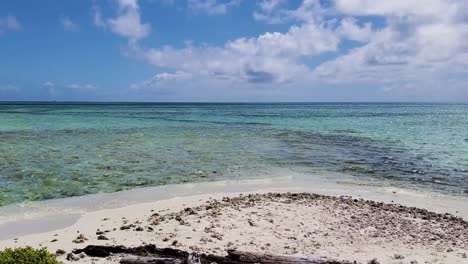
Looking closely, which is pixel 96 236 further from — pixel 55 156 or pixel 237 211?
pixel 55 156

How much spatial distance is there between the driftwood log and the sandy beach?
228 millimetres

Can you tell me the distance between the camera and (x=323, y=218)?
11.1m

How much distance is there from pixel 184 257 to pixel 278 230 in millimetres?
3256

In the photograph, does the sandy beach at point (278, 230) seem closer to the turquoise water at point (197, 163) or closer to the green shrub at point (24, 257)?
the green shrub at point (24, 257)

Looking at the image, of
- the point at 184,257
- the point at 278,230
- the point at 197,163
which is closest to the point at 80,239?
the point at 184,257

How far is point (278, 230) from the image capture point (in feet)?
33.1

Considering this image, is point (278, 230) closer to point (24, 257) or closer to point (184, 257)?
point (184, 257)

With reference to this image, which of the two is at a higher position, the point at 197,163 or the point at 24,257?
the point at 24,257

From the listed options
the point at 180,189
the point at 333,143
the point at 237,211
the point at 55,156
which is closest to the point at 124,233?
the point at 237,211

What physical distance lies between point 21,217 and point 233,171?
395 inches

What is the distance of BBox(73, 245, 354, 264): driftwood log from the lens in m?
7.43

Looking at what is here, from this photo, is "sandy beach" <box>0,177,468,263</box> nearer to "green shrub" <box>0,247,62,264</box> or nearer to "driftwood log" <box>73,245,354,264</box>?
"driftwood log" <box>73,245,354,264</box>

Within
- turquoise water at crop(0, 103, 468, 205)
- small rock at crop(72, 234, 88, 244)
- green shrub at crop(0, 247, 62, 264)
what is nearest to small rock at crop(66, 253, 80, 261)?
small rock at crop(72, 234, 88, 244)

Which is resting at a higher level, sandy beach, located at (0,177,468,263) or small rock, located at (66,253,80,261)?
small rock, located at (66,253,80,261)
